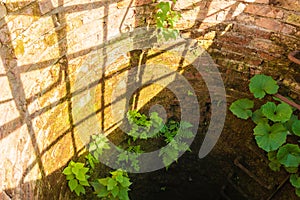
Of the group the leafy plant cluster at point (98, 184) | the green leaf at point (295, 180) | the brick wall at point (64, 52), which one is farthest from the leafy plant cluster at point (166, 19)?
the green leaf at point (295, 180)

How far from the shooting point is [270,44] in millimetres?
3086

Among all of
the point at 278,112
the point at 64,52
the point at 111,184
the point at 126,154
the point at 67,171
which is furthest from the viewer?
the point at 126,154

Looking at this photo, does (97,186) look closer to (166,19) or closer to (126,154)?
→ (126,154)

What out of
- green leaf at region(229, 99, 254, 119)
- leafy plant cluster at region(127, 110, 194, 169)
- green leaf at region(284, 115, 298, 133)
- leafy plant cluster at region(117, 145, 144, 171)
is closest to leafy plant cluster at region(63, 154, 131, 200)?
leafy plant cluster at region(117, 145, 144, 171)

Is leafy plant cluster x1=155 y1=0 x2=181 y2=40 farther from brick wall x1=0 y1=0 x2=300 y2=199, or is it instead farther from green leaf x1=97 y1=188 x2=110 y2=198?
green leaf x1=97 y1=188 x2=110 y2=198

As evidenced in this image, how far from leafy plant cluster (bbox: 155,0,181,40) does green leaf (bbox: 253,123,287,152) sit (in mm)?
1210

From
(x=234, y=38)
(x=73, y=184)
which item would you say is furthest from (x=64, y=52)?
(x=234, y=38)

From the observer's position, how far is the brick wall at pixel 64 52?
6.17ft

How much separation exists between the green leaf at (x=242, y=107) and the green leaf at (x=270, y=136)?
197mm

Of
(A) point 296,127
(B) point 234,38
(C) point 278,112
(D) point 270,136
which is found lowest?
(D) point 270,136

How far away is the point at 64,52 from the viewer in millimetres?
2326

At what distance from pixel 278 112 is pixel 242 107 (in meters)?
0.39

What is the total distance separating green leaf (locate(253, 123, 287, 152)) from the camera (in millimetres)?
2984

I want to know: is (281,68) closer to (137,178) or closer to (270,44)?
(270,44)
